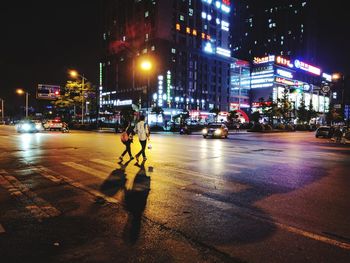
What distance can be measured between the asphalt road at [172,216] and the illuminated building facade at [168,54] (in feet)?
258

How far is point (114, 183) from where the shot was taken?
816 cm

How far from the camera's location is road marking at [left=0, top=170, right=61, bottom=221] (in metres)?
5.61

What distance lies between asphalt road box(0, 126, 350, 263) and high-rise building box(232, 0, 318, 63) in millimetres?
165030

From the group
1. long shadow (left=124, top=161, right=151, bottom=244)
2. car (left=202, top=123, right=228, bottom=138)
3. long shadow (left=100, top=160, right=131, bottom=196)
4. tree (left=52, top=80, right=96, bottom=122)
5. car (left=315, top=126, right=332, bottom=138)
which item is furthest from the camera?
tree (left=52, top=80, right=96, bottom=122)

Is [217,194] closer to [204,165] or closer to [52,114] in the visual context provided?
[204,165]

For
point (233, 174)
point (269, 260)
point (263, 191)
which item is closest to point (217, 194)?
point (263, 191)

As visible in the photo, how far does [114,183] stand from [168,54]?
89.7 metres

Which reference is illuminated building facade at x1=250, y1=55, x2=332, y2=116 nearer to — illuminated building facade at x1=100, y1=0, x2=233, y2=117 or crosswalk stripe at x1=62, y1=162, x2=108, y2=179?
illuminated building facade at x1=100, y1=0, x2=233, y2=117

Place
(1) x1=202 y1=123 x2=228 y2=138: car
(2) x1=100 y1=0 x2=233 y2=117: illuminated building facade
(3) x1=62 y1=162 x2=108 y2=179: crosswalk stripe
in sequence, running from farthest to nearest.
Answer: (2) x1=100 y1=0 x2=233 y2=117: illuminated building facade
(1) x1=202 y1=123 x2=228 y2=138: car
(3) x1=62 y1=162 x2=108 y2=179: crosswalk stripe

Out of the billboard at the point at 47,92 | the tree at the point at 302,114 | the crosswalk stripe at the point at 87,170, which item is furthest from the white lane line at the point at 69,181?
the tree at the point at 302,114

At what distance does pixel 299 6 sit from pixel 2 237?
18107cm

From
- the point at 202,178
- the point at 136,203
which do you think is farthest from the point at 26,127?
the point at 136,203

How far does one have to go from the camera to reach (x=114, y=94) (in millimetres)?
113625

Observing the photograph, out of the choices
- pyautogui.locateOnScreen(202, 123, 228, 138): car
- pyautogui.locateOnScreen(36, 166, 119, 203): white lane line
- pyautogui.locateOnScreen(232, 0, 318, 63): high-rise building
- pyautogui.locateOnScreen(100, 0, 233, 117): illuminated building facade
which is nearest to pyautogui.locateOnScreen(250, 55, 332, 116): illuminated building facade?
pyautogui.locateOnScreen(100, 0, 233, 117): illuminated building facade
